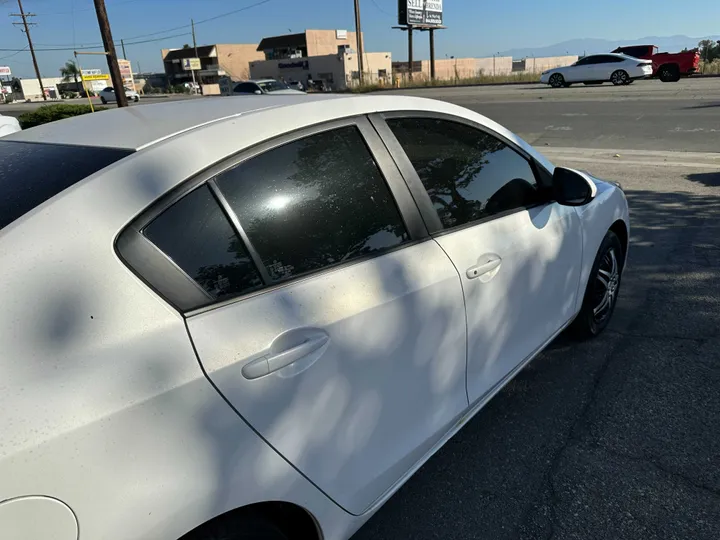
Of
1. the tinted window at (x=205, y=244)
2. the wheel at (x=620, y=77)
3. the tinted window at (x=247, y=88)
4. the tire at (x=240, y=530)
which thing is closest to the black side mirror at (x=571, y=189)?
the tinted window at (x=205, y=244)

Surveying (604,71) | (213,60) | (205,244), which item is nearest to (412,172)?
(205,244)

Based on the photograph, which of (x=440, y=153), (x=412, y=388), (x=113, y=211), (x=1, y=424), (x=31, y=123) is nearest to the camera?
(x=1, y=424)

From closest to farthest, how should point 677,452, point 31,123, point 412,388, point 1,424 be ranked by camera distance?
point 1,424 → point 412,388 → point 677,452 → point 31,123

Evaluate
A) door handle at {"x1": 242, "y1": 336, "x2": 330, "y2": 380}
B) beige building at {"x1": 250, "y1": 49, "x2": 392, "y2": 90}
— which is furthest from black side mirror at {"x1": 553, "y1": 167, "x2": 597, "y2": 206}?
beige building at {"x1": 250, "y1": 49, "x2": 392, "y2": 90}

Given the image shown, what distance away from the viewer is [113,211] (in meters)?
1.39

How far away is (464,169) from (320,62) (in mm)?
64325

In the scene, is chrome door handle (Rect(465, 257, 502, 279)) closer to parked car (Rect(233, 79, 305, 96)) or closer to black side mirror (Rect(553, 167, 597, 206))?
black side mirror (Rect(553, 167, 597, 206))

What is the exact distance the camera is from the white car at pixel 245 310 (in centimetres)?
119

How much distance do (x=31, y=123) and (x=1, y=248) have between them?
61.5 ft

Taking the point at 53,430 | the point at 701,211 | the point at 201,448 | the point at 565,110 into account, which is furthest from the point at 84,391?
the point at 565,110

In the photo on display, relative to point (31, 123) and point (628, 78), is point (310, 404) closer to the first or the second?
point (31, 123)

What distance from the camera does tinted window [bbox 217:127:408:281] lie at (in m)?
1.65

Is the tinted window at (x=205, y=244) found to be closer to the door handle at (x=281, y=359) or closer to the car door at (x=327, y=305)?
the car door at (x=327, y=305)

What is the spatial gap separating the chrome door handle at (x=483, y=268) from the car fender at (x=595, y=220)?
3.06 feet
